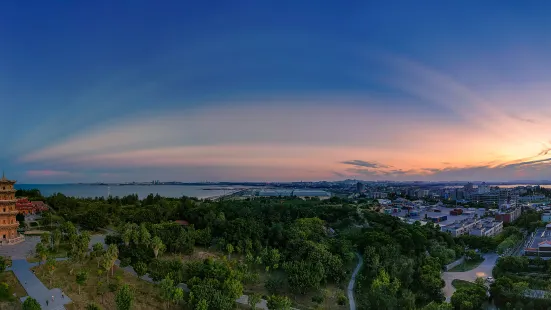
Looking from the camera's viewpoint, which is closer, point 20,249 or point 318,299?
point 318,299

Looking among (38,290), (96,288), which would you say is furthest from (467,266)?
(38,290)

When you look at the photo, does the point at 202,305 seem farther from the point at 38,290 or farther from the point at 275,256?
the point at 275,256

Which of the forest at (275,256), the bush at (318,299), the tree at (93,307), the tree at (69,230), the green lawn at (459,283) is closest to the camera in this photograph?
the tree at (93,307)

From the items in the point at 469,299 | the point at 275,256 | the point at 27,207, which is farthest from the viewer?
the point at 27,207

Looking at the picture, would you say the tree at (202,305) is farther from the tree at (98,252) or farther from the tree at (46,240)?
the tree at (46,240)

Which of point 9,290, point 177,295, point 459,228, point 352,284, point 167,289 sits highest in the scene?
point 9,290

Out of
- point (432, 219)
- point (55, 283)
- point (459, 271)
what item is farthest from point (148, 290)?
point (432, 219)

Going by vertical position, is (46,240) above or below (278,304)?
above

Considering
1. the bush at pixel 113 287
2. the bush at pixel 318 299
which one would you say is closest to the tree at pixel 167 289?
the bush at pixel 113 287
